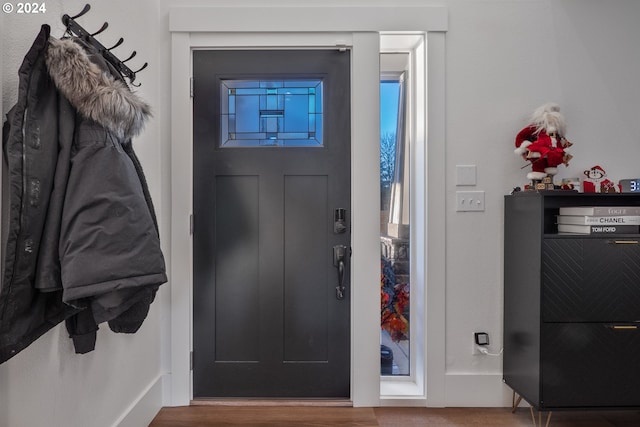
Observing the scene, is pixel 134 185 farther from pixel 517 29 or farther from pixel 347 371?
pixel 517 29

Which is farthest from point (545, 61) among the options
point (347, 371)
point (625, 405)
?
point (347, 371)

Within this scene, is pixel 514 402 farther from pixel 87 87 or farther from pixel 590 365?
pixel 87 87

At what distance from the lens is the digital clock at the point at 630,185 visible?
83.2 inches

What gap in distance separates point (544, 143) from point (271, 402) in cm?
202

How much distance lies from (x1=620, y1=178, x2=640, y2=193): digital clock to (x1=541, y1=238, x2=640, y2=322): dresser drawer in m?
0.41

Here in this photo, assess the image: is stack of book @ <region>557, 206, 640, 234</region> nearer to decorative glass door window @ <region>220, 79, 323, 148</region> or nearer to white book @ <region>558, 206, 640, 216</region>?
white book @ <region>558, 206, 640, 216</region>

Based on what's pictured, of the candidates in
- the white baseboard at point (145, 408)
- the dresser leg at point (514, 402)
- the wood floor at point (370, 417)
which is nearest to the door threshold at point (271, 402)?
the wood floor at point (370, 417)

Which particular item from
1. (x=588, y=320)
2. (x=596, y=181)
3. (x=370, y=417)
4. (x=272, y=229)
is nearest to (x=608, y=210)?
(x=596, y=181)

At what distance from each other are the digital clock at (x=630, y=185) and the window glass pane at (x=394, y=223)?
1160 millimetres

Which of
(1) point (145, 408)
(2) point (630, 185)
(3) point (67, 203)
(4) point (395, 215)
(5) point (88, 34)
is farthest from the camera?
(4) point (395, 215)

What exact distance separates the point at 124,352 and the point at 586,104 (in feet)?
9.04

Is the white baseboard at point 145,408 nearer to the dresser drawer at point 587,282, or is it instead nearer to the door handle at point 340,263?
the door handle at point 340,263

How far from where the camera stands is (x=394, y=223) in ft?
8.20

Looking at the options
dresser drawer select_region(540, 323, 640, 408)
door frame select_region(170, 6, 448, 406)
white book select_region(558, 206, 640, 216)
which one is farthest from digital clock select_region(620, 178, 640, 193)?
door frame select_region(170, 6, 448, 406)
